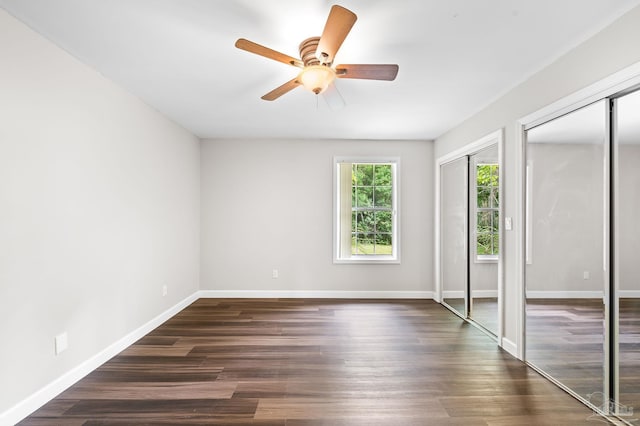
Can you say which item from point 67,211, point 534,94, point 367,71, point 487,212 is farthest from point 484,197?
point 67,211

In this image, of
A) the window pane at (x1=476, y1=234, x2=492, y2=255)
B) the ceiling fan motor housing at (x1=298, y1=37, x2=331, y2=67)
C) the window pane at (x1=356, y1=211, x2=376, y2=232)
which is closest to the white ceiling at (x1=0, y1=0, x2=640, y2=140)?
the ceiling fan motor housing at (x1=298, y1=37, x2=331, y2=67)

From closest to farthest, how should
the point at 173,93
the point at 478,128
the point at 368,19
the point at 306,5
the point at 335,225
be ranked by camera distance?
the point at 306,5, the point at 368,19, the point at 173,93, the point at 478,128, the point at 335,225

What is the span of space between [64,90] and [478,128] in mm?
3831

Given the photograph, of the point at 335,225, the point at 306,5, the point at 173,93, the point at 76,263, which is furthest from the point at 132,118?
the point at 335,225

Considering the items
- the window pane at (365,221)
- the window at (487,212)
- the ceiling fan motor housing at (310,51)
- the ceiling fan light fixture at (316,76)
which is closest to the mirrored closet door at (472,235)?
the window at (487,212)

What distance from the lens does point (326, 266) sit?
507 cm

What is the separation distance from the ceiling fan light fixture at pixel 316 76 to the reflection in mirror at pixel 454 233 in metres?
2.55

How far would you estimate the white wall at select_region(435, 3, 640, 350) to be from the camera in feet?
6.44

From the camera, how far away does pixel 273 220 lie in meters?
5.05

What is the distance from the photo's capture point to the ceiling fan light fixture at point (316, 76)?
211cm

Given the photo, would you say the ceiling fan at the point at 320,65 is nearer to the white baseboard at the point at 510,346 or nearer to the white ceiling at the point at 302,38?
the white ceiling at the point at 302,38

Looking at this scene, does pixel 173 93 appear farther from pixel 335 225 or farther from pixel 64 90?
pixel 335 225

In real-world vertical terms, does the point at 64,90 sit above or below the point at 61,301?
above

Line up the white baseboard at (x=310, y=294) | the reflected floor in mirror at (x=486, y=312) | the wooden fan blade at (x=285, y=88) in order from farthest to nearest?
the white baseboard at (x=310, y=294) < the reflected floor in mirror at (x=486, y=312) < the wooden fan blade at (x=285, y=88)
